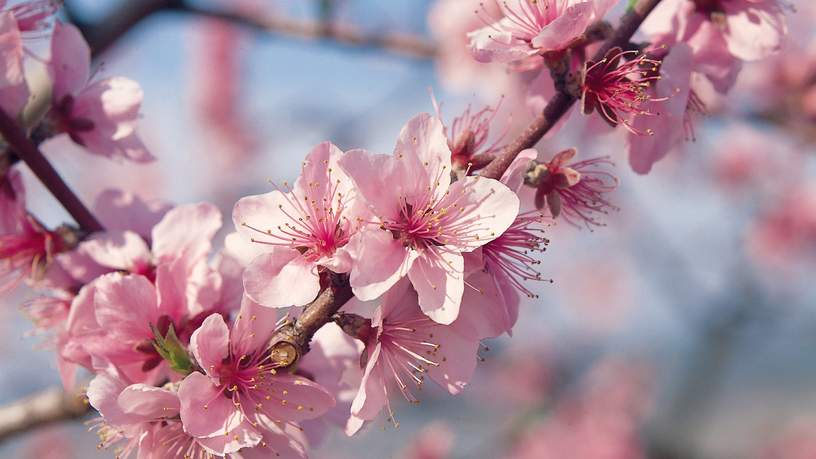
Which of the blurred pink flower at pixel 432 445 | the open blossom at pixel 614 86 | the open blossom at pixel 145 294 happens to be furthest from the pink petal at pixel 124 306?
the blurred pink flower at pixel 432 445

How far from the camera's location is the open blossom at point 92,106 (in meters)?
1.16

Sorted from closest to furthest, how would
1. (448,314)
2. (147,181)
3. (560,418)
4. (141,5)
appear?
(448,314), (141,5), (560,418), (147,181)

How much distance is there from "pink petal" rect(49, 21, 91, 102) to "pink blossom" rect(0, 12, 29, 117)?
12cm

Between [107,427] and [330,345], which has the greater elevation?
[107,427]

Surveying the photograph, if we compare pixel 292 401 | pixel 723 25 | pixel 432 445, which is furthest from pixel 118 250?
pixel 432 445

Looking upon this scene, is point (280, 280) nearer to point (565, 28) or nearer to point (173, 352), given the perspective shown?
point (173, 352)

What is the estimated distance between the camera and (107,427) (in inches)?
37.5

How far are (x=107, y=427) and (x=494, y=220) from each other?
61cm

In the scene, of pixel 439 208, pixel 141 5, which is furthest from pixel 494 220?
pixel 141 5

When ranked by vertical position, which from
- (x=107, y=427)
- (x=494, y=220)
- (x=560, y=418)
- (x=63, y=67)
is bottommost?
(x=560, y=418)

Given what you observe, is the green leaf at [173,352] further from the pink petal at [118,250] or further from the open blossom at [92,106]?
the open blossom at [92,106]

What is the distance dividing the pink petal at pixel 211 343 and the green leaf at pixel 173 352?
0.03 metres

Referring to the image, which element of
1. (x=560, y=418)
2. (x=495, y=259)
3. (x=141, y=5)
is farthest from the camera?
(x=560, y=418)

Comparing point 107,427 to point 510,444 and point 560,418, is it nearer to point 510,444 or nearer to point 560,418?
point 510,444
